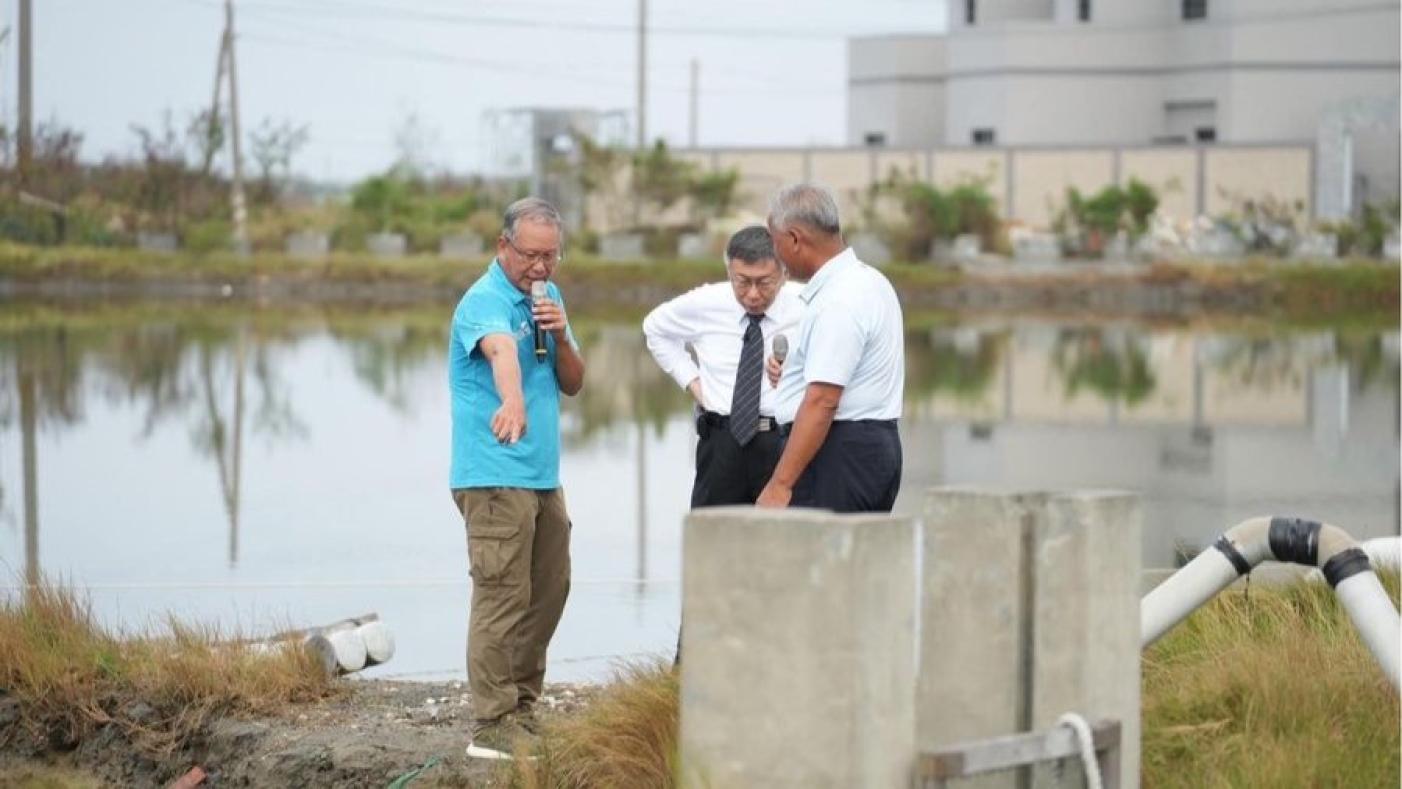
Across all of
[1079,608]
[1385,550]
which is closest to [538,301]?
[1079,608]

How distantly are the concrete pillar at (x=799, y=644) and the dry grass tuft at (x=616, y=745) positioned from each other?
117cm

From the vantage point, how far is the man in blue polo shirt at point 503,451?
26.1 feet

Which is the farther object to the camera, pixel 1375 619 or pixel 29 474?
pixel 29 474

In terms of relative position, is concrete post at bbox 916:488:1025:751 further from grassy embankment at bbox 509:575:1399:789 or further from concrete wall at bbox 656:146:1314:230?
concrete wall at bbox 656:146:1314:230

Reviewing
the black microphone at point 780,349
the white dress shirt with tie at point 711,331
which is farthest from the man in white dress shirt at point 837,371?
the white dress shirt with tie at point 711,331

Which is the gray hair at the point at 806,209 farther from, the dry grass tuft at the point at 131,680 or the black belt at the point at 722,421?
the dry grass tuft at the point at 131,680

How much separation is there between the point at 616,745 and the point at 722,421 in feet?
6.76

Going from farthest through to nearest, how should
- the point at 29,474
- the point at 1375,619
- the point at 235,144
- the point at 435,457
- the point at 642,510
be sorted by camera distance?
the point at 235,144 < the point at 435,457 < the point at 29,474 < the point at 642,510 < the point at 1375,619

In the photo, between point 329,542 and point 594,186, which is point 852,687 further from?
point 594,186

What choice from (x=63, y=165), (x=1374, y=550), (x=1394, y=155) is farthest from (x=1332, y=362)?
(x=63, y=165)

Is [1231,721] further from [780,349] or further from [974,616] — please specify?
[780,349]

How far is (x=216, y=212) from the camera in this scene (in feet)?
214

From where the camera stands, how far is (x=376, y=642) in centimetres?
966

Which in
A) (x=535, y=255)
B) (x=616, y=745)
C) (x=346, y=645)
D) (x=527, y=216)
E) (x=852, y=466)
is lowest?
(x=346, y=645)
